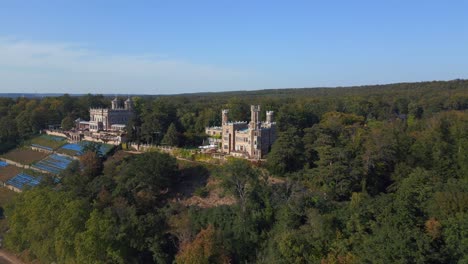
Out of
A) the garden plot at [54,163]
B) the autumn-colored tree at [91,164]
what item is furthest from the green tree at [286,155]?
the garden plot at [54,163]

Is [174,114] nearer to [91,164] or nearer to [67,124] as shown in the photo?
[67,124]

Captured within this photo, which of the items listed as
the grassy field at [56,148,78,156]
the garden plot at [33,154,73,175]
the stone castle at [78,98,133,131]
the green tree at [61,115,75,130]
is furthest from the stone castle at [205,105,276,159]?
the green tree at [61,115,75,130]

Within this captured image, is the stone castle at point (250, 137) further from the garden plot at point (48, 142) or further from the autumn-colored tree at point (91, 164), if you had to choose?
the garden plot at point (48, 142)

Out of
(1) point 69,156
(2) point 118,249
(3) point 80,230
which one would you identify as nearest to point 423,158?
(2) point 118,249

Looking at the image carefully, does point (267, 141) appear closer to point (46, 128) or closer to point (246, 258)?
point (246, 258)

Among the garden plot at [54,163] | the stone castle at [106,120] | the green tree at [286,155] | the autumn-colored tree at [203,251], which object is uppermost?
the stone castle at [106,120]

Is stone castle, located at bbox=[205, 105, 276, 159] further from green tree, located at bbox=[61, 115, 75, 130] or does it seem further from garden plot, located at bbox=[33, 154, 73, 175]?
green tree, located at bbox=[61, 115, 75, 130]
